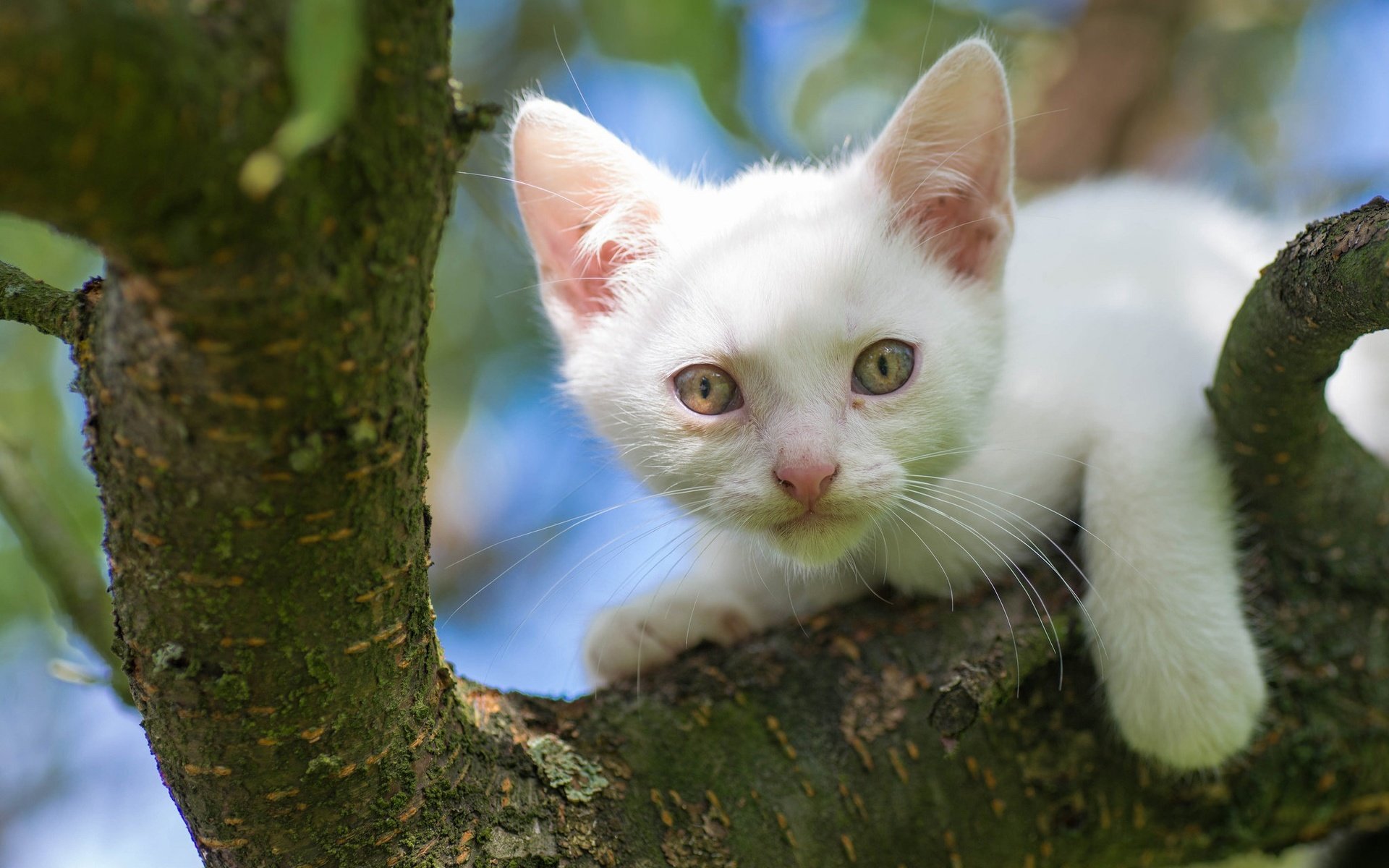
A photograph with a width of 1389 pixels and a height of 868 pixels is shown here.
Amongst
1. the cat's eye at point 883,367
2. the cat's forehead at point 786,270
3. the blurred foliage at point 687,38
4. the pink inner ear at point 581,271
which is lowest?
the cat's eye at point 883,367

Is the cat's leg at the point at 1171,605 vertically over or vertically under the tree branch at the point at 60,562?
under

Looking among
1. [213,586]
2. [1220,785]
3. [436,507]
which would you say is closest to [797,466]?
[213,586]

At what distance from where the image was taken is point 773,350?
2029 mm

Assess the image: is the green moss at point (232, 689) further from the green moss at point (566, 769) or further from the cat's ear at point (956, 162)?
the cat's ear at point (956, 162)

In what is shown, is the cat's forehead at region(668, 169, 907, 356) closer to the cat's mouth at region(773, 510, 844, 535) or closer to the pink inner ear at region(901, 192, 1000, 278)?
the pink inner ear at region(901, 192, 1000, 278)

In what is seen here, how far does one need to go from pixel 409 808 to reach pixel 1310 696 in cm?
197

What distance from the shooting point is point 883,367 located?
2.10 meters

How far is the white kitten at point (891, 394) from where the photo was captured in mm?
2057

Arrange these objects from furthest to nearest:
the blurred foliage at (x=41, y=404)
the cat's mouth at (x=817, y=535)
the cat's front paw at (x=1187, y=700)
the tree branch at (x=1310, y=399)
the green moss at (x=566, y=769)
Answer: the blurred foliage at (x=41, y=404) < the cat's front paw at (x=1187, y=700) < the cat's mouth at (x=817, y=535) < the green moss at (x=566, y=769) < the tree branch at (x=1310, y=399)

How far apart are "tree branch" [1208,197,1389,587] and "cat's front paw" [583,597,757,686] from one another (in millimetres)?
1191

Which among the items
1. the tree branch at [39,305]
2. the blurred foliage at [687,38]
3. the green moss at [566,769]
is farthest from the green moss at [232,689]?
the blurred foliage at [687,38]

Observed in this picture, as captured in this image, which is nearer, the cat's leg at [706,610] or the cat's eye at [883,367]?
the cat's eye at [883,367]

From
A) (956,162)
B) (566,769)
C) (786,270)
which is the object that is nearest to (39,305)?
(566,769)

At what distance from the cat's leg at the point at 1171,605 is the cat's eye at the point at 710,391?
2.92 feet
